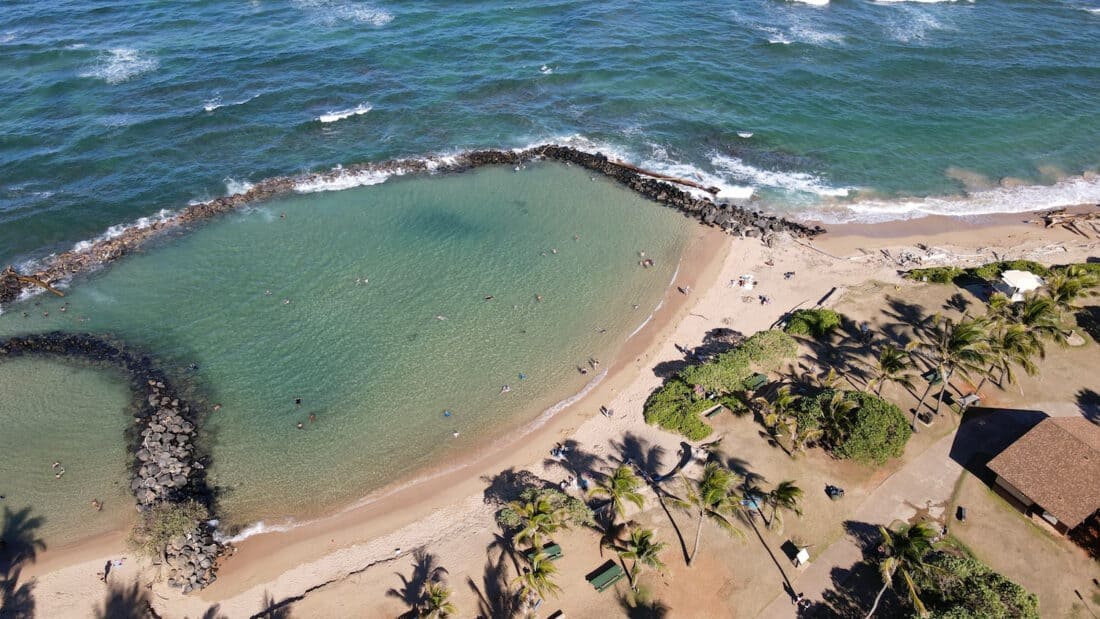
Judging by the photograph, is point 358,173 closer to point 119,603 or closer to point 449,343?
point 449,343

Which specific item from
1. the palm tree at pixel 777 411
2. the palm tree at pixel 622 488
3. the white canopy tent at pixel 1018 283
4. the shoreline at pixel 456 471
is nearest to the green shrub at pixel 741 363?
the palm tree at pixel 777 411

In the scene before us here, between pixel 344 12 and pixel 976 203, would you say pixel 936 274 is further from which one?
pixel 344 12

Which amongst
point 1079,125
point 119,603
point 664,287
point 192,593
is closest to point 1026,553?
point 664,287

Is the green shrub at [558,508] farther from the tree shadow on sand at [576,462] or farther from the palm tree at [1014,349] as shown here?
the palm tree at [1014,349]

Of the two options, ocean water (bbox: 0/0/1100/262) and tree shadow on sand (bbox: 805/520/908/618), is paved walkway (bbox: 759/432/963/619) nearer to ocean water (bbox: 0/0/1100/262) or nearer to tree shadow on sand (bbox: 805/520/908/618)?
tree shadow on sand (bbox: 805/520/908/618)

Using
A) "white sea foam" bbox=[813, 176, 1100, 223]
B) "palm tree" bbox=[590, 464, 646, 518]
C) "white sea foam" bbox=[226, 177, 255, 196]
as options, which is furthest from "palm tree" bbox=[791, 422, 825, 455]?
"white sea foam" bbox=[226, 177, 255, 196]

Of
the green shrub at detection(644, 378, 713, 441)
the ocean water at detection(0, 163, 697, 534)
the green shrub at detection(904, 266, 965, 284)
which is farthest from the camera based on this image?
the green shrub at detection(904, 266, 965, 284)

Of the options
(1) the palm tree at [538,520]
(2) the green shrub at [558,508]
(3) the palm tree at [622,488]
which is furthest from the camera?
(2) the green shrub at [558,508]
